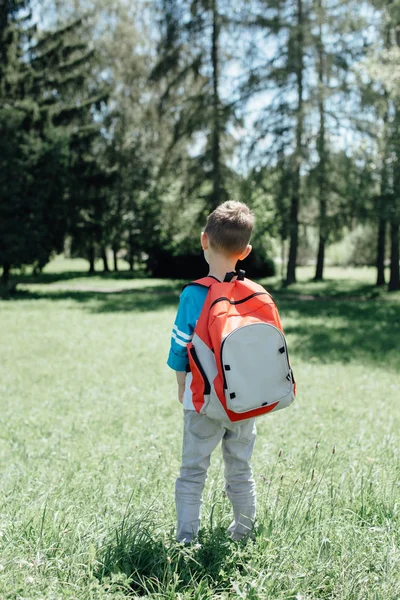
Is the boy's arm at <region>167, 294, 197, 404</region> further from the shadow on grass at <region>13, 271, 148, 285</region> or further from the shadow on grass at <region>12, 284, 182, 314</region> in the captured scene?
the shadow on grass at <region>13, 271, 148, 285</region>

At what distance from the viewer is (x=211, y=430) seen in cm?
274

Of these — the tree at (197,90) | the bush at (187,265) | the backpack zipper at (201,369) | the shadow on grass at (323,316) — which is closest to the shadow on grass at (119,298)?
the shadow on grass at (323,316)

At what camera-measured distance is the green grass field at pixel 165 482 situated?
8.00 feet

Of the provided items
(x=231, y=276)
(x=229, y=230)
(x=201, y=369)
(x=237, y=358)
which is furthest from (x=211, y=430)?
(x=229, y=230)

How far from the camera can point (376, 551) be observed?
2.68 meters

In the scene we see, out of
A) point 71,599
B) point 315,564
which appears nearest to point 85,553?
point 71,599

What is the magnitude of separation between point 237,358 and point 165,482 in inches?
70.0

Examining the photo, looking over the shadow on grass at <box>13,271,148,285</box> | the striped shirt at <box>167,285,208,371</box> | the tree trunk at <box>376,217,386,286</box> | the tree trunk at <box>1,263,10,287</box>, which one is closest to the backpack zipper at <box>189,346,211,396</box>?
the striped shirt at <box>167,285,208,371</box>

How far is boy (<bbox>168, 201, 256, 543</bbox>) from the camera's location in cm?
273

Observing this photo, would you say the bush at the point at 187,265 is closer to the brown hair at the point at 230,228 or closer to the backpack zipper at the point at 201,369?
the brown hair at the point at 230,228

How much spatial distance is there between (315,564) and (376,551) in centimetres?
35

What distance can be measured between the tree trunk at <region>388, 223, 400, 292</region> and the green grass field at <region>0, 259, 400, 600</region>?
1116 centimetres

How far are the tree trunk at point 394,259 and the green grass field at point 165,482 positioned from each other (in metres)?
11.2

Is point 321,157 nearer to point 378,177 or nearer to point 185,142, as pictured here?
point 378,177
